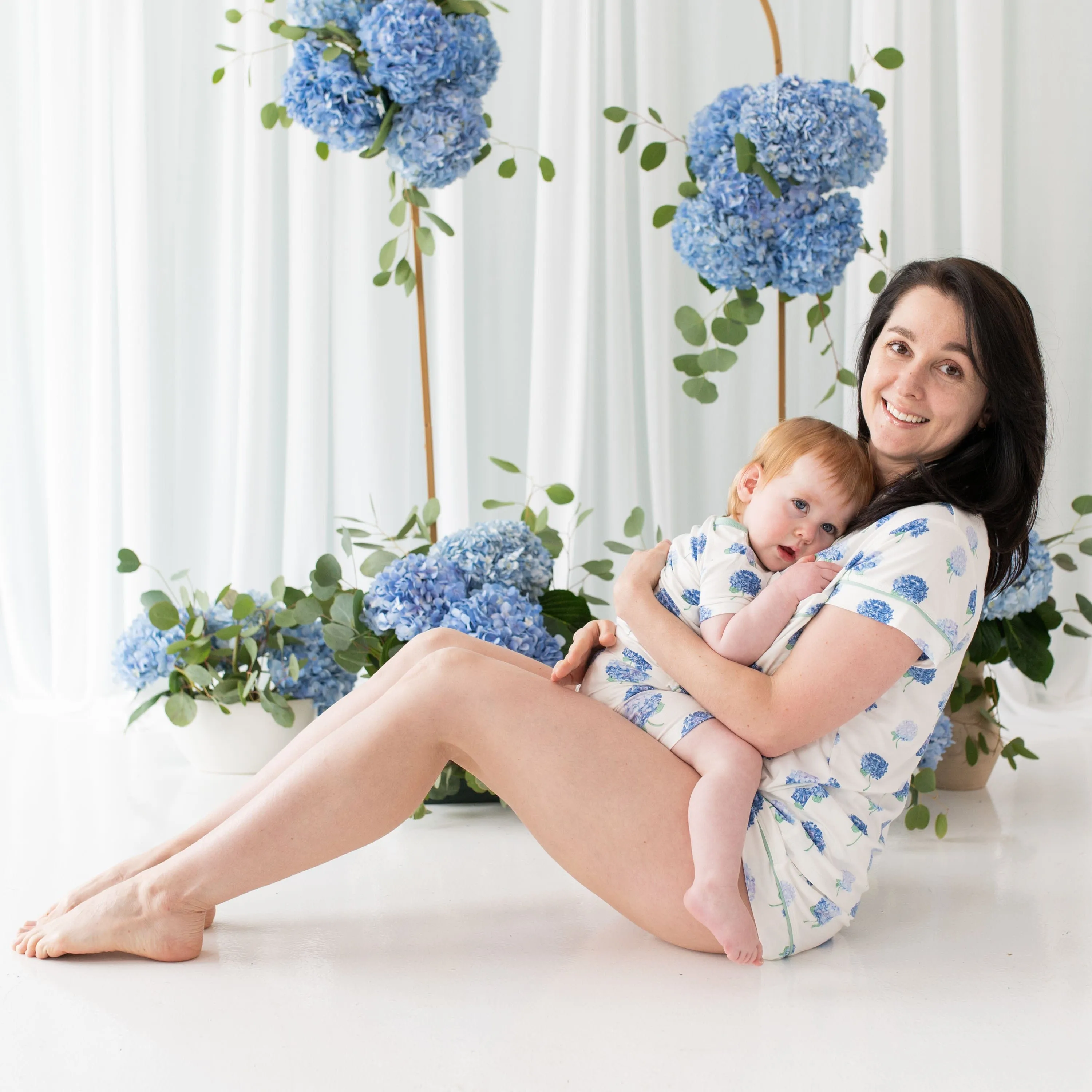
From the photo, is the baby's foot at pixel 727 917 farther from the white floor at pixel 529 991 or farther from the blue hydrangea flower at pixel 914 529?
the blue hydrangea flower at pixel 914 529

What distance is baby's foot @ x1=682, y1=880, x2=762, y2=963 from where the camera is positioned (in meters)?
1.27

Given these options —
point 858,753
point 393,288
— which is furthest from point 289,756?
point 393,288

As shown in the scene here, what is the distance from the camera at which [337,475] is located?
3.19 m

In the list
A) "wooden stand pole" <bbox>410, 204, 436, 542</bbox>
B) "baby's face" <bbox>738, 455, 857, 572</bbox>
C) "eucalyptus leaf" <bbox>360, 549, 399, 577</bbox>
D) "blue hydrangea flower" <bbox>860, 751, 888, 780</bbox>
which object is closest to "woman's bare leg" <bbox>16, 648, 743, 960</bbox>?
"blue hydrangea flower" <bbox>860, 751, 888, 780</bbox>

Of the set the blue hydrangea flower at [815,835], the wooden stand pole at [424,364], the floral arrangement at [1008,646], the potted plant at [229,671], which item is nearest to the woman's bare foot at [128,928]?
the blue hydrangea flower at [815,835]

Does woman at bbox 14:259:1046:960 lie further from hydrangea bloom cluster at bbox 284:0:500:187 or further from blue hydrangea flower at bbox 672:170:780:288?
hydrangea bloom cluster at bbox 284:0:500:187

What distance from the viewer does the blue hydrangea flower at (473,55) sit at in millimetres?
1966

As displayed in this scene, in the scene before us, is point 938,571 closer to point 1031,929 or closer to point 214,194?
point 1031,929

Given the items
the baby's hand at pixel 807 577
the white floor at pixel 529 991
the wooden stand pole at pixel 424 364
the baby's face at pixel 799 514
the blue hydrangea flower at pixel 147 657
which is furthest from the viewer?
the blue hydrangea flower at pixel 147 657

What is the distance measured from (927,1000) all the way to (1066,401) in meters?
2.31

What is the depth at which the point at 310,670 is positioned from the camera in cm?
242

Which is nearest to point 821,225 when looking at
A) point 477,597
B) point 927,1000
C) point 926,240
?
point 477,597

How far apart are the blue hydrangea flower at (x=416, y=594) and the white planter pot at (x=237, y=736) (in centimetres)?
52

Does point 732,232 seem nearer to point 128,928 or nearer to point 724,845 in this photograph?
point 724,845
